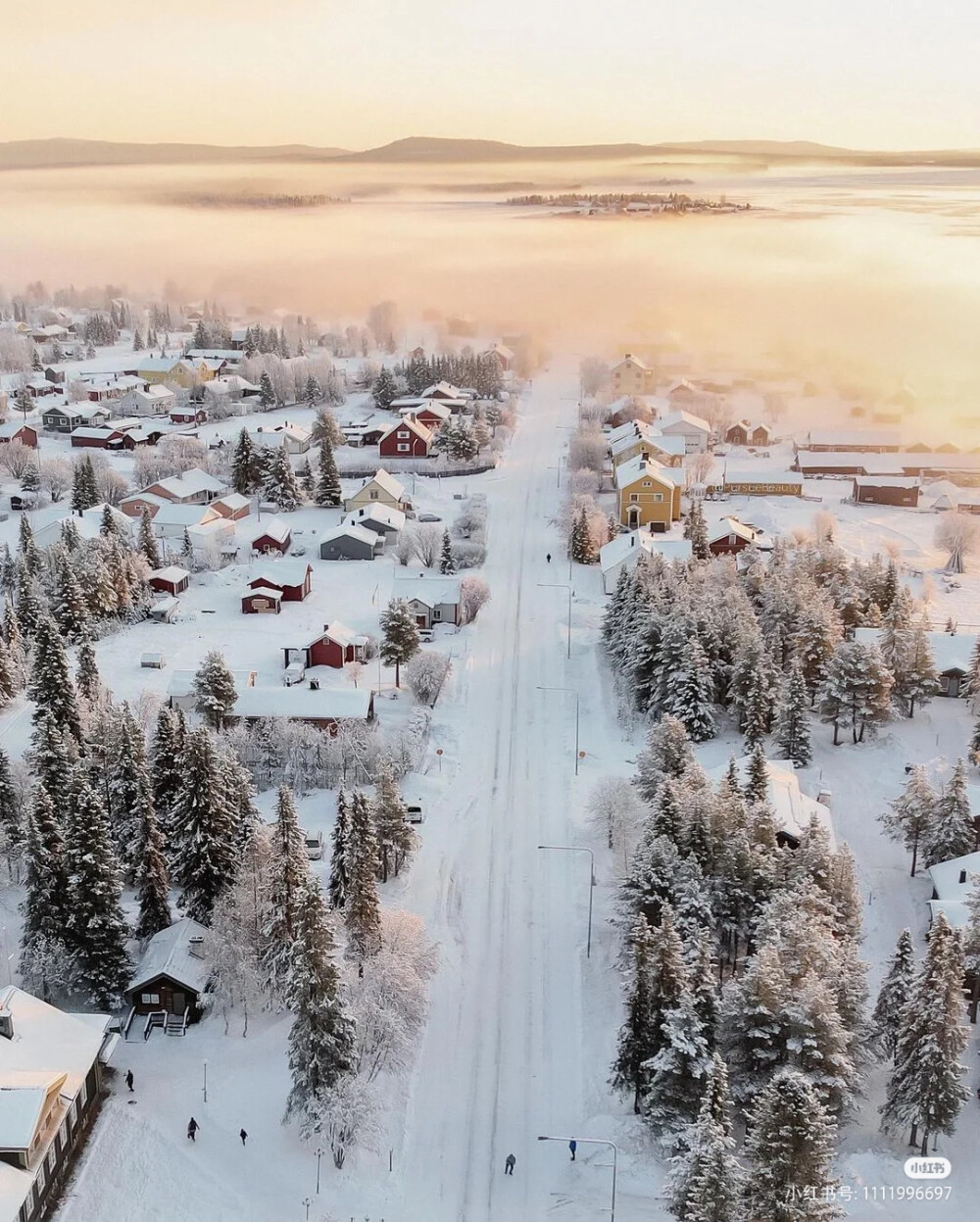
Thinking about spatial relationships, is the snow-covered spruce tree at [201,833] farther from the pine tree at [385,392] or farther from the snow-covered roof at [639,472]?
the pine tree at [385,392]

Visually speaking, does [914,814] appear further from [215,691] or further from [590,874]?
[215,691]

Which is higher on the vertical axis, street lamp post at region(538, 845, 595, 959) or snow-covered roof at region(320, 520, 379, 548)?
snow-covered roof at region(320, 520, 379, 548)

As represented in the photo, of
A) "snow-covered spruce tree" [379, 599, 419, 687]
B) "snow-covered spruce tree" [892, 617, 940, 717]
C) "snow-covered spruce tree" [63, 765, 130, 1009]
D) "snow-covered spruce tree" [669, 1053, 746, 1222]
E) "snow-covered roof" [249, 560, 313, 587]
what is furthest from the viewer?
"snow-covered roof" [249, 560, 313, 587]

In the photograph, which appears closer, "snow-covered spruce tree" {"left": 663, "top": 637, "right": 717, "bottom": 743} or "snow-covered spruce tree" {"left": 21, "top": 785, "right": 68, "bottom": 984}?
"snow-covered spruce tree" {"left": 21, "top": 785, "right": 68, "bottom": 984}

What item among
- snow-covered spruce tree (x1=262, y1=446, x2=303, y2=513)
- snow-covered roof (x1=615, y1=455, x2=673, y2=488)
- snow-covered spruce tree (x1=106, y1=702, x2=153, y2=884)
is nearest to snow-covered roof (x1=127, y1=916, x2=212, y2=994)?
snow-covered spruce tree (x1=106, y1=702, x2=153, y2=884)

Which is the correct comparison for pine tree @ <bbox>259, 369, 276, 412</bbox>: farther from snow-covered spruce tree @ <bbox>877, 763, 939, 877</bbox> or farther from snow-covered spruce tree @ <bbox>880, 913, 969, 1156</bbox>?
snow-covered spruce tree @ <bbox>880, 913, 969, 1156</bbox>

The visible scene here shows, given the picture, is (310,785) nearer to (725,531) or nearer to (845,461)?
(725,531)

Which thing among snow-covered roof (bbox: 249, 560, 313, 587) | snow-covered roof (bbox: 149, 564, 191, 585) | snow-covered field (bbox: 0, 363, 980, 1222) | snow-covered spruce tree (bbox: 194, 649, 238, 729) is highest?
snow-covered spruce tree (bbox: 194, 649, 238, 729)
